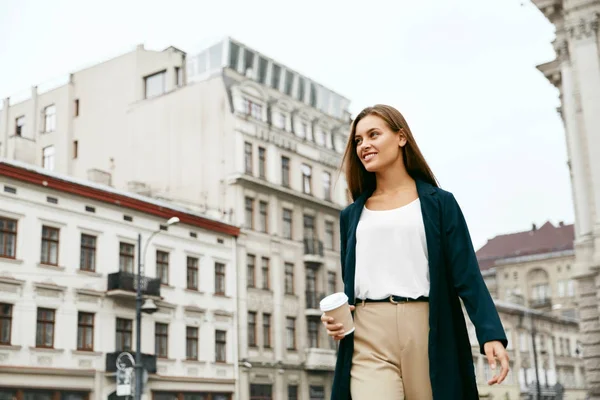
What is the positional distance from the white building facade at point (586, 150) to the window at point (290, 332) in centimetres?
1841

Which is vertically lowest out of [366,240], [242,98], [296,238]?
[366,240]

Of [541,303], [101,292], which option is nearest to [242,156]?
[101,292]

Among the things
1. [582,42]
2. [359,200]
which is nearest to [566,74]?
[582,42]

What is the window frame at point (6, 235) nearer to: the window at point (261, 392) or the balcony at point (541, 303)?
the window at point (261, 392)

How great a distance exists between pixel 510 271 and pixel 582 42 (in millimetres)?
65794

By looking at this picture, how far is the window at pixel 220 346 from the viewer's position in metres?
38.2

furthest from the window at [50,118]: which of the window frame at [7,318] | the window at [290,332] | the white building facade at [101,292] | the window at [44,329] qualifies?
the window frame at [7,318]

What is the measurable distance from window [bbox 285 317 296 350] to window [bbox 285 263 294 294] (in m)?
1.47

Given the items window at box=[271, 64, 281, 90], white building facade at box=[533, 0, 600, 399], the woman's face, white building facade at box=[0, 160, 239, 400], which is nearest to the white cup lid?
the woman's face

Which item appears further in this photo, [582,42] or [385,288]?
[582,42]

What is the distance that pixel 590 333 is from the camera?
2495 centimetres

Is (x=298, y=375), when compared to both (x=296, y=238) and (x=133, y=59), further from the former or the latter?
(x=133, y=59)

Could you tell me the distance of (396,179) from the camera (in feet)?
13.1

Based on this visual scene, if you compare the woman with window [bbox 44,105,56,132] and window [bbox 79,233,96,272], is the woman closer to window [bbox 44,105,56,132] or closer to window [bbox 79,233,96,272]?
window [bbox 79,233,96,272]
